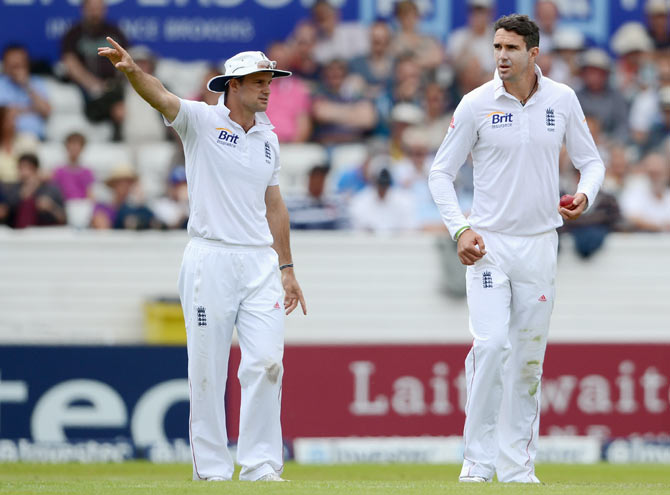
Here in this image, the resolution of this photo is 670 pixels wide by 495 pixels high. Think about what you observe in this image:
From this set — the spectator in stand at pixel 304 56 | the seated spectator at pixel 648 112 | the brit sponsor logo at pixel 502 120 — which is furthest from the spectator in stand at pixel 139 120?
the brit sponsor logo at pixel 502 120

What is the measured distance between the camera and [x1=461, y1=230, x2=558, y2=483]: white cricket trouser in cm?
720

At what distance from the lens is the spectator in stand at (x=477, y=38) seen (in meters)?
15.7

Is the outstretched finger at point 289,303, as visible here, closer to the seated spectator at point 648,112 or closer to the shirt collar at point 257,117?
the shirt collar at point 257,117

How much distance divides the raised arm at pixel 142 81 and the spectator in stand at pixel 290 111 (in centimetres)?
755

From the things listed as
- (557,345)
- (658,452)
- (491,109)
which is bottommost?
(658,452)

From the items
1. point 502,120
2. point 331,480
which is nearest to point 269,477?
point 331,480

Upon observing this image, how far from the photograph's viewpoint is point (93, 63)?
597 inches

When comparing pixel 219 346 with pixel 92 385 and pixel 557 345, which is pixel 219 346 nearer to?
pixel 92 385

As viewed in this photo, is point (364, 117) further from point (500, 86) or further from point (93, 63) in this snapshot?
point (500, 86)

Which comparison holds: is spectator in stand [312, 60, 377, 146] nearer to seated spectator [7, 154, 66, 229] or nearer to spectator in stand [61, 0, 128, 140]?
spectator in stand [61, 0, 128, 140]

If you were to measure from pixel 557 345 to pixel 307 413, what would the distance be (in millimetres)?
2248

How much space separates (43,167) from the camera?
1406 cm

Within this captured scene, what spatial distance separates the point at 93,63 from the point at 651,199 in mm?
6023

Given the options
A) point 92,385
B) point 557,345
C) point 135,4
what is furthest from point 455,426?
point 135,4
